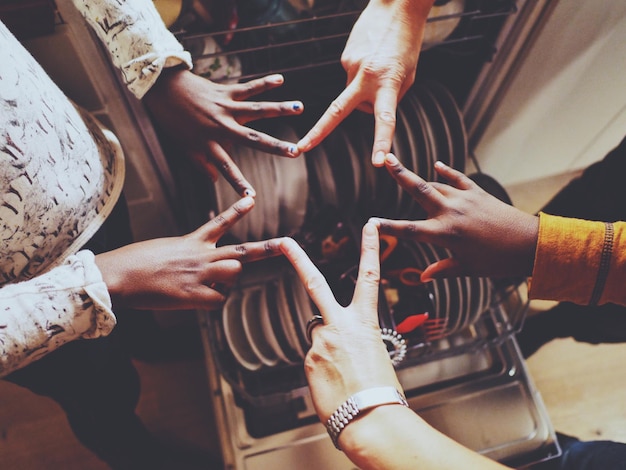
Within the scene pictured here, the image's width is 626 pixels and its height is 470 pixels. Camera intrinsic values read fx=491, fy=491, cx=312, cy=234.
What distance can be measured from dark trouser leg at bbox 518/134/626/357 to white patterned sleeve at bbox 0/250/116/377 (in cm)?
86

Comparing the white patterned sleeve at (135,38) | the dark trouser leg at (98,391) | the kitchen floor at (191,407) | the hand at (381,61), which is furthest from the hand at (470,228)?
the kitchen floor at (191,407)

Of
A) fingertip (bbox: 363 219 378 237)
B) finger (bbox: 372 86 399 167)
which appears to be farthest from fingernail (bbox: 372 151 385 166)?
fingertip (bbox: 363 219 378 237)

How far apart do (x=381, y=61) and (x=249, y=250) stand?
372 mm

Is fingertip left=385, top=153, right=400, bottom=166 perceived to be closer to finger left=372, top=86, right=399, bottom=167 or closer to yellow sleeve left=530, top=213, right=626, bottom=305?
finger left=372, top=86, right=399, bottom=167

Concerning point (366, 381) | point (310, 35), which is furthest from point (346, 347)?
point (310, 35)

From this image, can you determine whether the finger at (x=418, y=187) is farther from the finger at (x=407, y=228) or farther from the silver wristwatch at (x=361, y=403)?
the silver wristwatch at (x=361, y=403)

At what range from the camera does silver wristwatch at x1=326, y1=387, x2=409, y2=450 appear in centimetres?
58

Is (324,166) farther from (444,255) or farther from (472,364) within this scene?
(472,364)

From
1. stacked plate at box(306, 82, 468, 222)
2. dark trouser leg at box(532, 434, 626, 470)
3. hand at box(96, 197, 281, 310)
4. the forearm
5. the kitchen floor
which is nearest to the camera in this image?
the forearm

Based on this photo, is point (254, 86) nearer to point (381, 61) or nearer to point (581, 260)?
point (381, 61)

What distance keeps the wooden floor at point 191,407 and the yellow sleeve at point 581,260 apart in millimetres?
809

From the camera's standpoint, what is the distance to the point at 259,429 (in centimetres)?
97

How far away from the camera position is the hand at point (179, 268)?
64 centimetres

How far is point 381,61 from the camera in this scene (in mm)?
791
